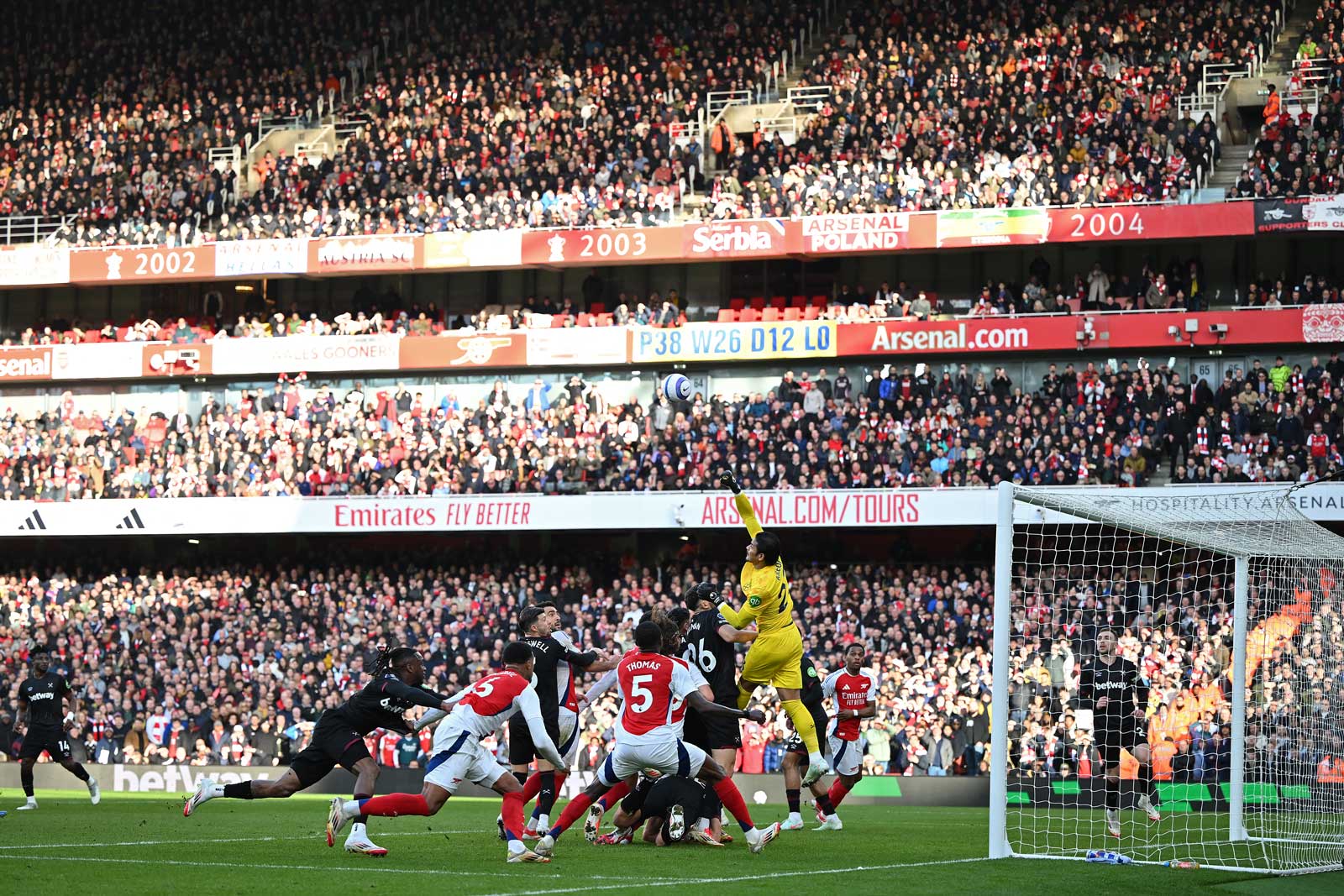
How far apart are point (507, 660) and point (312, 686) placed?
22567 millimetres

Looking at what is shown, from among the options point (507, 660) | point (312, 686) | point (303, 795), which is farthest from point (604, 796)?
point (312, 686)

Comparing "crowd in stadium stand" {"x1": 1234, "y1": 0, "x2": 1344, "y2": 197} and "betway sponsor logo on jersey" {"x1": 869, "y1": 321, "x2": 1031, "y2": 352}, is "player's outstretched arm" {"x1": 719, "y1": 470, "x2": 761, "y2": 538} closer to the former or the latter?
"betway sponsor logo on jersey" {"x1": 869, "y1": 321, "x2": 1031, "y2": 352}

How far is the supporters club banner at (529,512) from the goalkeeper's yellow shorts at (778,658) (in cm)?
1713

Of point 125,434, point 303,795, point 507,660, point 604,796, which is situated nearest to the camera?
point 507,660

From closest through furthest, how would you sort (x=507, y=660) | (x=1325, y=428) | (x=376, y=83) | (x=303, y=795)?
(x=507, y=660), (x=303, y=795), (x=1325, y=428), (x=376, y=83)

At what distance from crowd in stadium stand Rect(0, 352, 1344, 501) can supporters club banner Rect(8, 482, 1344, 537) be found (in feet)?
1.31

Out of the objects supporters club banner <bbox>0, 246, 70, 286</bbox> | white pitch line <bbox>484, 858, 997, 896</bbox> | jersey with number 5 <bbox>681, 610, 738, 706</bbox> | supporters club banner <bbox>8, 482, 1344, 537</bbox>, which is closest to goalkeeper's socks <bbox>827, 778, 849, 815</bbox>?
jersey with number 5 <bbox>681, 610, 738, 706</bbox>

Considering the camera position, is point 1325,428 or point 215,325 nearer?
point 1325,428

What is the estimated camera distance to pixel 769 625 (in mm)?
16609

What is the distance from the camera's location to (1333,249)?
38438 millimetres

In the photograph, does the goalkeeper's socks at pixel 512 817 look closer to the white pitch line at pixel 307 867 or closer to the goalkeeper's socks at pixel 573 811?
the goalkeeper's socks at pixel 573 811

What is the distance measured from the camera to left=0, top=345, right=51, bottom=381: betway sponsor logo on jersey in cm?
4438

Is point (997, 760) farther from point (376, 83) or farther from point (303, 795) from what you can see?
point (376, 83)

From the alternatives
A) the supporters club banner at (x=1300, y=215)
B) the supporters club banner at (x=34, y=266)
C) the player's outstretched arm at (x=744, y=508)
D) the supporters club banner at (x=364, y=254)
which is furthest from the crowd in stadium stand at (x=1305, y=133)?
the supporters club banner at (x=34, y=266)
